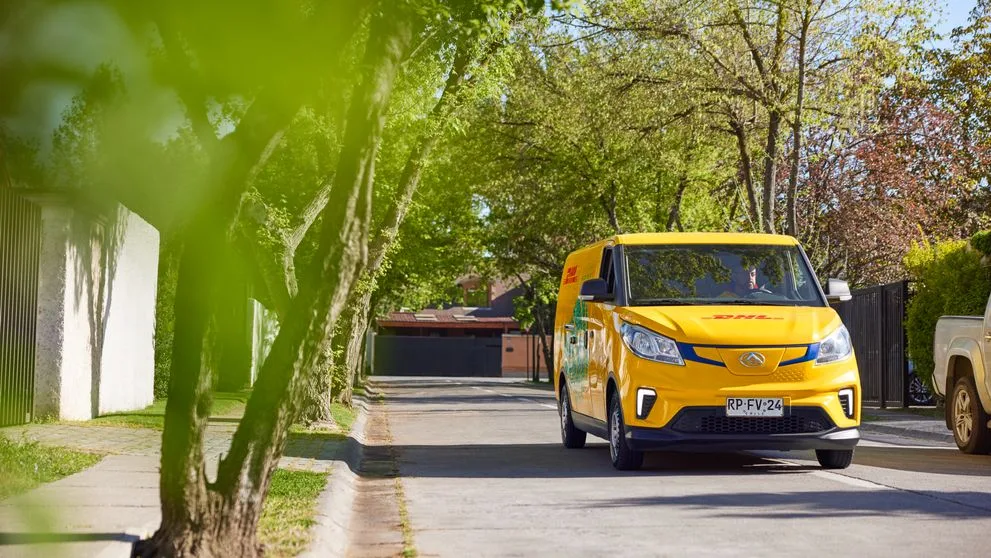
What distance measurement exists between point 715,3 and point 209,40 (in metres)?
22.5

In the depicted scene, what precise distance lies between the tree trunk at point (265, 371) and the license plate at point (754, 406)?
5.77 metres

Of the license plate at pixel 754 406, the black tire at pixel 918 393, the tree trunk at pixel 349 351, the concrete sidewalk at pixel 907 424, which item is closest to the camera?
the license plate at pixel 754 406

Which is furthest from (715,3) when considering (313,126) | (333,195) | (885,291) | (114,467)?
(333,195)

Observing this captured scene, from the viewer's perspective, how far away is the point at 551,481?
1074cm

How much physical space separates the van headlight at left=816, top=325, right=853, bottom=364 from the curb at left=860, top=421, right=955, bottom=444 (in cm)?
517

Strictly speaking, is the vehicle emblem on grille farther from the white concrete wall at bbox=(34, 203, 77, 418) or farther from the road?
the white concrete wall at bbox=(34, 203, 77, 418)

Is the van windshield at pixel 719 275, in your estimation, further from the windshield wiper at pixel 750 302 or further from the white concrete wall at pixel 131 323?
the white concrete wall at pixel 131 323

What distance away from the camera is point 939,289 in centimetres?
1998

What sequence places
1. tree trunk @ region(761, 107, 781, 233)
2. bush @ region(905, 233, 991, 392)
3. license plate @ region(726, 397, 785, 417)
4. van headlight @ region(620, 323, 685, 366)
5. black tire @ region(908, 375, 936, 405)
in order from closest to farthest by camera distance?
license plate @ region(726, 397, 785, 417), van headlight @ region(620, 323, 685, 366), bush @ region(905, 233, 991, 392), black tire @ region(908, 375, 936, 405), tree trunk @ region(761, 107, 781, 233)

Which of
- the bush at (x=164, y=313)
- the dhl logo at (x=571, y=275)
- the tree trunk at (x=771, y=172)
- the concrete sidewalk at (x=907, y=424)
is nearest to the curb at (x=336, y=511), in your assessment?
the dhl logo at (x=571, y=275)

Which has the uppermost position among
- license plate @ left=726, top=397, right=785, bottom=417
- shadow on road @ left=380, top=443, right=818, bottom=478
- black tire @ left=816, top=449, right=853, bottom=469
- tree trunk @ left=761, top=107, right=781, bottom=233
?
tree trunk @ left=761, top=107, right=781, bottom=233

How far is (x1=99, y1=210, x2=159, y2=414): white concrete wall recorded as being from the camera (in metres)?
17.5

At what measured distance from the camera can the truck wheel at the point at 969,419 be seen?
40.5ft

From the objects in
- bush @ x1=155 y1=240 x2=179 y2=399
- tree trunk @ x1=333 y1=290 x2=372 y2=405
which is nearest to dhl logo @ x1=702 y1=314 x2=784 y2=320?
tree trunk @ x1=333 y1=290 x2=372 y2=405
